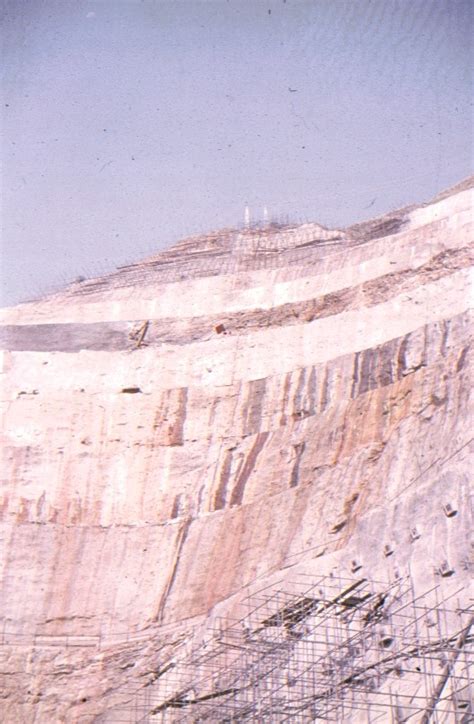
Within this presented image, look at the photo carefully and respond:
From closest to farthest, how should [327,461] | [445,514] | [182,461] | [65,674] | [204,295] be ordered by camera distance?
[445,514], [65,674], [327,461], [182,461], [204,295]

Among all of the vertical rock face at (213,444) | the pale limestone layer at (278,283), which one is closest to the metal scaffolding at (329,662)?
the vertical rock face at (213,444)

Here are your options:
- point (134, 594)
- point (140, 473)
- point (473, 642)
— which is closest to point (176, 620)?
point (134, 594)

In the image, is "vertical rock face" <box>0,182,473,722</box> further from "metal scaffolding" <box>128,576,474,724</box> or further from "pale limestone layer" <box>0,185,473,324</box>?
"metal scaffolding" <box>128,576,474,724</box>

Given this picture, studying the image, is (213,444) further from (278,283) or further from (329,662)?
(329,662)

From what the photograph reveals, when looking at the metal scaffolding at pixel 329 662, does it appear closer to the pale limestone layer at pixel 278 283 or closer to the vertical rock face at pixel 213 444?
the vertical rock face at pixel 213 444

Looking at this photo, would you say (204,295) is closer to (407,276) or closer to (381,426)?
(407,276)

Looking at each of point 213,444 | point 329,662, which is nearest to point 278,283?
point 213,444
